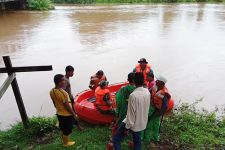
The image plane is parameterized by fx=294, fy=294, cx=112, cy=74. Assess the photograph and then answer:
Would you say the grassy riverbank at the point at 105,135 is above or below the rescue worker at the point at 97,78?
below

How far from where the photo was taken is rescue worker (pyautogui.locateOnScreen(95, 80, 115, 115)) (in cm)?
544

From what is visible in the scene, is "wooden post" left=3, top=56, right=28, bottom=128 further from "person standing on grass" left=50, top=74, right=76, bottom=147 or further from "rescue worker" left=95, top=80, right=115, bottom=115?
"rescue worker" left=95, top=80, right=115, bottom=115

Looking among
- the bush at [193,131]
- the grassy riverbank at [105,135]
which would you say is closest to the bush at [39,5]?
the grassy riverbank at [105,135]

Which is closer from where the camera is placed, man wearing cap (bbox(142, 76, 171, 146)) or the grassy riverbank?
man wearing cap (bbox(142, 76, 171, 146))

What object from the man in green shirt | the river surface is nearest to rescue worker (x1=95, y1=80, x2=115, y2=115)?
the man in green shirt

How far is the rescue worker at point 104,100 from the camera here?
544 centimetres

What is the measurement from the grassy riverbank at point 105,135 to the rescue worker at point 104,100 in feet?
1.16

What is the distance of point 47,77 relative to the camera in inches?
429

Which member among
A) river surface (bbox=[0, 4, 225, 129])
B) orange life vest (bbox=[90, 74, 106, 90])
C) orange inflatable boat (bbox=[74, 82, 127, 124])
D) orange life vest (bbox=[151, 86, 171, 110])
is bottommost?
river surface (bbox=[0, 4, 225, 129])

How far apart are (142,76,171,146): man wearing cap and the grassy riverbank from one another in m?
0.16

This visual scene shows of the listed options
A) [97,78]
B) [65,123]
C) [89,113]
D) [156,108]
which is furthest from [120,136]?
[97,78]

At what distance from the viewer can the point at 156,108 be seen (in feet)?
15.1

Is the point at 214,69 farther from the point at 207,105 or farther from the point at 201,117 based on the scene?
the point at 201,117

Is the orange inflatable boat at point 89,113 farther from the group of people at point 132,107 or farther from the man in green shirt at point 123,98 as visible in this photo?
the man in green shirt at point 123,98
